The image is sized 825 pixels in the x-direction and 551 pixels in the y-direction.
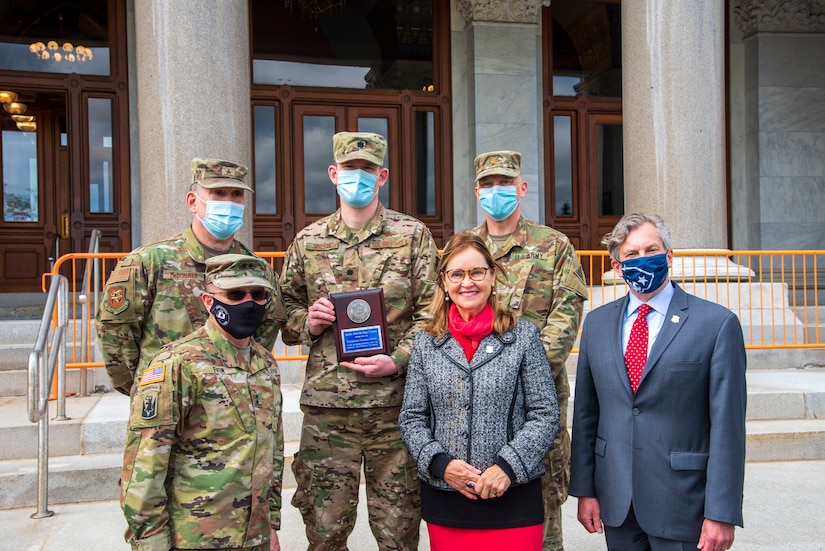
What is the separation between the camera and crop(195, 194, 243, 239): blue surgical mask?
10.9ft

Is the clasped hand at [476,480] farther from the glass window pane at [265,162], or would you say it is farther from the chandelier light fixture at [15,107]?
the chandelier light fixture at [15,107]

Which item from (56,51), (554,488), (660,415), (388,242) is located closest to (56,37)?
(56,51)

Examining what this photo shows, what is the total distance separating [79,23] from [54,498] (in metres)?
7.96

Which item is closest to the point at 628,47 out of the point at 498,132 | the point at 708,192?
the point at 708,192

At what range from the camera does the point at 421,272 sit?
354 centimetres

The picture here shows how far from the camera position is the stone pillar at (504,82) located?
11375mm

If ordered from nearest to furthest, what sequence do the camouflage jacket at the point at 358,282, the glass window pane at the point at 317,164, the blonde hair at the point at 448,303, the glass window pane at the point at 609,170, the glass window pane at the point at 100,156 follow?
the blonde hair at the point at 448,303 → the camouflage jacket at the point at 358,282 → the glass window pane at the point at 100,156 → the glass window pane at the point at 317,164 → the glass window pane at the point at 609,170

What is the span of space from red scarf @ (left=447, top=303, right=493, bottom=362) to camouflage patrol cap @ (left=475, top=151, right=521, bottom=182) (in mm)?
1074

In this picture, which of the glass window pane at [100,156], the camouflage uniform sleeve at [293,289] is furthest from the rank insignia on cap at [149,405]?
the glass window pane at [100,156]

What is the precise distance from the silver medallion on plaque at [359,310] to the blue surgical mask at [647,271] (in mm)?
1124

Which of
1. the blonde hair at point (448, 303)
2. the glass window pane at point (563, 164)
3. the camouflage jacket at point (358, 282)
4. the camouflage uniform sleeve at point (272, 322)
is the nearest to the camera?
the blonde hair at point (448, 303)

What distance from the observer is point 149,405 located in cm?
246

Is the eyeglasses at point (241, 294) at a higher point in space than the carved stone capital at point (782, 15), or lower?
lower

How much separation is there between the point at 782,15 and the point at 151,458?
13.2m
